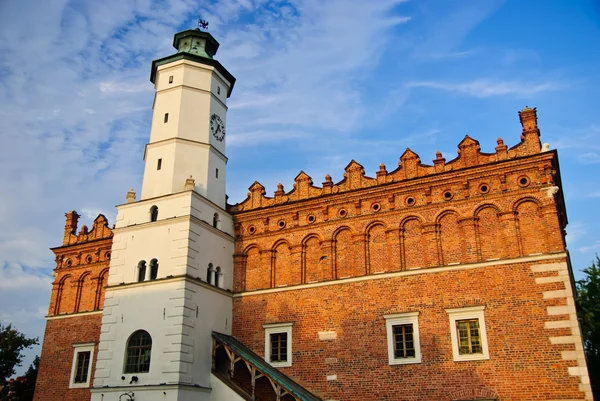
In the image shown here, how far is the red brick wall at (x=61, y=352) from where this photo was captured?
2597 cm

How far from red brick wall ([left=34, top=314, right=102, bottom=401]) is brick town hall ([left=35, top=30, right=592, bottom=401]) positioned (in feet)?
0.33

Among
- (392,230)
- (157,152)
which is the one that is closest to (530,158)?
(392,230)

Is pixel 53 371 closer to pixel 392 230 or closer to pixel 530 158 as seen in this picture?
pixel 392 230

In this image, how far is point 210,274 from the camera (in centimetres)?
2350

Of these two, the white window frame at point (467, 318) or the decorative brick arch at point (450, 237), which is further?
the decorative brick arch at point (450, 237)

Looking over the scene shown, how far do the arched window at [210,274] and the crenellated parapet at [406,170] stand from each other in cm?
338

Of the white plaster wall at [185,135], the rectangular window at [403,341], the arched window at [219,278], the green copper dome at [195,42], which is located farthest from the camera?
the green copper dome at [195,42]

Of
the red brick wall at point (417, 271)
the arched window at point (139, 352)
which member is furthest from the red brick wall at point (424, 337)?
the arched window at point (139, 352)

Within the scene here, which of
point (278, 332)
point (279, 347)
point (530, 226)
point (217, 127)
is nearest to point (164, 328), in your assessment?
point (278, 332)

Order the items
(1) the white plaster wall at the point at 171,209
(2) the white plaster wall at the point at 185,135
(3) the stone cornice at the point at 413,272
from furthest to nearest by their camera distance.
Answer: (2) the white plaster wall at the point at 185,135, (1) the white plaster wall at the point at 171,209, (3) the stone cornice at the point at 413,272

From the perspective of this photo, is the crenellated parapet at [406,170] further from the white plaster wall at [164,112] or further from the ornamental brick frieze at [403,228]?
the white plaster wall at [164,112]

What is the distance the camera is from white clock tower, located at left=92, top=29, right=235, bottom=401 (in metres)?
21.0

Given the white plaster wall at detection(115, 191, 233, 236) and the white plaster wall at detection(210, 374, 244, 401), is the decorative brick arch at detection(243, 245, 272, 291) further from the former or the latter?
the white plaster wall at detection(210, 374, 244, 401)

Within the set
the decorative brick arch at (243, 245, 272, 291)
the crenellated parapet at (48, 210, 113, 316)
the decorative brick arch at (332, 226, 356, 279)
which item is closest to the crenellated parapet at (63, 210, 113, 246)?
the crenellated parapet at (48, 210, 113, 316)
